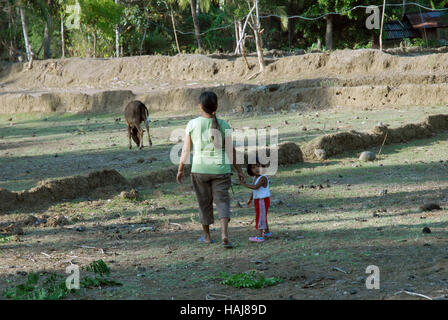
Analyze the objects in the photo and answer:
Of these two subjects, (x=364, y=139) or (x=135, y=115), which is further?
(x=135, y=115)

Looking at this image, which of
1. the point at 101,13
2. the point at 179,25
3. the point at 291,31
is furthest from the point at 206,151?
the point at 291,31

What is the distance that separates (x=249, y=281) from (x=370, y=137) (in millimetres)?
8554

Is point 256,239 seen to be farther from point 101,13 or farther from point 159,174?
point 101,13

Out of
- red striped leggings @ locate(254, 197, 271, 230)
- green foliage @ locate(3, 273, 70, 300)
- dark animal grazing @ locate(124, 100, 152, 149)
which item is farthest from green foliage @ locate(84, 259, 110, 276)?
dark animal grazing @ locate(124, 100, 152, 149)

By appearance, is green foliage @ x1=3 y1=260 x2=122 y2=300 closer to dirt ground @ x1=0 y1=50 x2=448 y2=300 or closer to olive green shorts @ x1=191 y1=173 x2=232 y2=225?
dirt ground @ x1=0 y1=50 x2=448 y2=300

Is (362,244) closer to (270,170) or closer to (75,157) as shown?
(270,170)

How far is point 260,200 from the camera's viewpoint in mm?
6449

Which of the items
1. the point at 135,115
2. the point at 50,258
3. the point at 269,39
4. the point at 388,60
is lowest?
the point at 50,258

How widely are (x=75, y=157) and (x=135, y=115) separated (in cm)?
178

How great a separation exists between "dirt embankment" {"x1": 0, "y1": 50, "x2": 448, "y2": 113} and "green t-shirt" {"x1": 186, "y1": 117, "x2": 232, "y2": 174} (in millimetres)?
14876

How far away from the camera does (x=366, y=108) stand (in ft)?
64.0

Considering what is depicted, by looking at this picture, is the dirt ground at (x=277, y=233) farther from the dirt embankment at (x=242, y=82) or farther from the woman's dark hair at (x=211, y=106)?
the dirt embankment at (x=242, y=82)

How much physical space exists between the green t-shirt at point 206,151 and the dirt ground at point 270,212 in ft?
2.67

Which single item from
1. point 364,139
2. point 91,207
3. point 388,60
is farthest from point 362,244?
point 388,60
